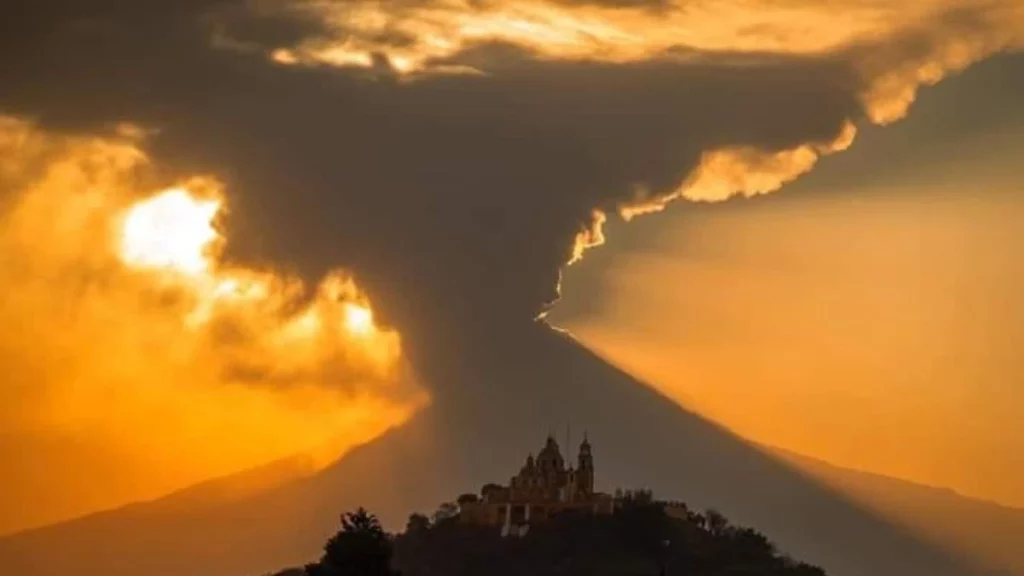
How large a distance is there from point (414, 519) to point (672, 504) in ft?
68.5

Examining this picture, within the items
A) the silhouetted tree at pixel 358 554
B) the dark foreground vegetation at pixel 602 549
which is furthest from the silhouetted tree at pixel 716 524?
the silhouetted tree at pixel 358 554

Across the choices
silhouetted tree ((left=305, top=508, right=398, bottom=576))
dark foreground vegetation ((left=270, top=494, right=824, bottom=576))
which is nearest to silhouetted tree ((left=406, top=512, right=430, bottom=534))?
dark foreground vegetation ((left=270, top=494, right=824, bottom=576))

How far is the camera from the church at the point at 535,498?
176 m

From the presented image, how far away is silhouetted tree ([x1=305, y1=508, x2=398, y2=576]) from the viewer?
9731cm

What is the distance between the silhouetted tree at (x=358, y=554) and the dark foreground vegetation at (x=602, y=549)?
61304 mm

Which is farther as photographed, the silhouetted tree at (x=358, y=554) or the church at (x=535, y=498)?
the church at (x=535, y=498)

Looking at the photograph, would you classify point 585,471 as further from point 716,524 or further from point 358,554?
point 358,554

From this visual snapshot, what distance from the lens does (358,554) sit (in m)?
97.7

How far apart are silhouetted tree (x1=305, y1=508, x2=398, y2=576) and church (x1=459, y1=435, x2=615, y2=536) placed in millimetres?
72858

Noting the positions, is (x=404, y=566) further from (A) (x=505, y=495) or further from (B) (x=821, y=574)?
(B) (x=821, y=574)

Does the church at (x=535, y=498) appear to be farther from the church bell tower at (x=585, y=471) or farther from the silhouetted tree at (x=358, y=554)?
the silhouetted tree at (x=358, y=554)

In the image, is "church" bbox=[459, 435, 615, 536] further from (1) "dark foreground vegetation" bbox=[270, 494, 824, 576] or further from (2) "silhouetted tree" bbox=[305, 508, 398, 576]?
(2) "silhouetted tree" bbox=[305, 508, 398, 576]

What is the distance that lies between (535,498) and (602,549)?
1369 centimetres

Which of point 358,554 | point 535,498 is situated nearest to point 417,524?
point 535,498
